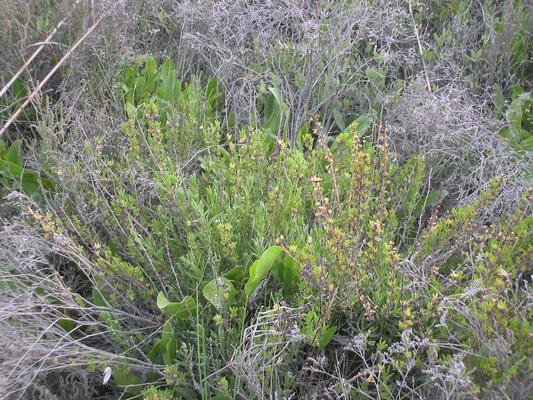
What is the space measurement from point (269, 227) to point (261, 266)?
0.22 metres

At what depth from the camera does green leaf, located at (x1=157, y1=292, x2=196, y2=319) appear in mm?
2168

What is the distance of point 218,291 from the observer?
2.10 metres

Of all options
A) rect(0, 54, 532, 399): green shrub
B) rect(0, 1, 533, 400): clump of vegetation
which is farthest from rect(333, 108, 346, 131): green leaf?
rect(0, 54, 532, 399): green shrub

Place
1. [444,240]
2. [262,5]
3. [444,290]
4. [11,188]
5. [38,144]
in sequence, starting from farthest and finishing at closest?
[262,5] < [38,144] < [11,188] < [444,240] < [444,290]

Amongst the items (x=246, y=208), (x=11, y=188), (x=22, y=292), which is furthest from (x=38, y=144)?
(x=246, y=208)

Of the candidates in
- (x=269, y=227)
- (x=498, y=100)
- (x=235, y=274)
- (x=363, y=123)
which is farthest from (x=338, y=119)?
(x=235, y=274)

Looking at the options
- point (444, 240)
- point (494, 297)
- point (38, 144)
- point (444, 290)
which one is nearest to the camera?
point (494, 297)

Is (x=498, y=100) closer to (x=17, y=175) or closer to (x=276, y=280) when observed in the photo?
(x=276, y=280)

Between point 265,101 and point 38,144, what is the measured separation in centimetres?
101

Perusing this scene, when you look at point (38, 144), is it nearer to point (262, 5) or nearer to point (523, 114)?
point (262, 5)

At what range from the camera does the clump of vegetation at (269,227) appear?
2.05m

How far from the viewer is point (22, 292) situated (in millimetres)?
2352

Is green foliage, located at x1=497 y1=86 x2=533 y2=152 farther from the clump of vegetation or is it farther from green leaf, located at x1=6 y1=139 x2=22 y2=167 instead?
green leaf, located at x1=6 y1=139 x2=22 y2=167

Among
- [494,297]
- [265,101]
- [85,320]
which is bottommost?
[85,320]
